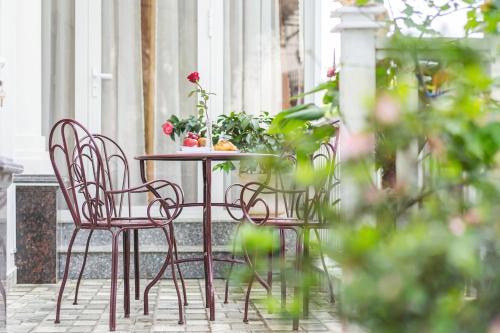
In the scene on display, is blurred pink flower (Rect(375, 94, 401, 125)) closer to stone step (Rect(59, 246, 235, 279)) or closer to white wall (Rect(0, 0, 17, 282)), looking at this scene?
white wall (Rect(0, 0, 17, 282))

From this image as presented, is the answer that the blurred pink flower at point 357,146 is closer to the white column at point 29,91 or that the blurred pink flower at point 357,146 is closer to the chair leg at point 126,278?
the chair leg at point 126,278

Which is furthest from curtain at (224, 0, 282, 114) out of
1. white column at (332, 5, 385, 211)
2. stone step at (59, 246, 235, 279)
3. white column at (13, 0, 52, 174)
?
white column at (332, 5, 385, 211)

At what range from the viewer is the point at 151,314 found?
388cm

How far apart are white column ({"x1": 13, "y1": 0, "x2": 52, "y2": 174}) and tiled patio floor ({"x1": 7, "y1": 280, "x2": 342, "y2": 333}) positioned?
85 cm

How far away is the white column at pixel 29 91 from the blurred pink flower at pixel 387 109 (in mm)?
4272

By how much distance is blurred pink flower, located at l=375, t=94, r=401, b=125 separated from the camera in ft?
3.64

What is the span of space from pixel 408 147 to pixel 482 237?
0.17m

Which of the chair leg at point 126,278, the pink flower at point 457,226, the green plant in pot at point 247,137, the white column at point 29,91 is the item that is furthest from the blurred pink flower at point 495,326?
the white column at point 29,91

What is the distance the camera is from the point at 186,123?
16.9ft

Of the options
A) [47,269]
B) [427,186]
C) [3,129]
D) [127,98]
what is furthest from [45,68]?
[427,186]

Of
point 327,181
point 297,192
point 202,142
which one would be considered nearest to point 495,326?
point 297,192

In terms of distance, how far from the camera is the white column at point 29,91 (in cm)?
516

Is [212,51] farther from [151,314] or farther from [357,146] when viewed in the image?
[357,146]

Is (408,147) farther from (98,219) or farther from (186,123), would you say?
(186,123)
